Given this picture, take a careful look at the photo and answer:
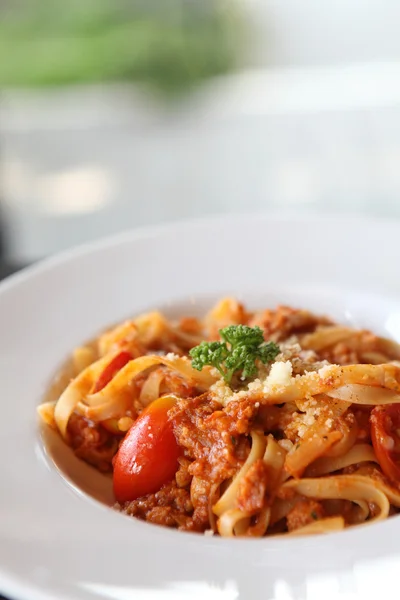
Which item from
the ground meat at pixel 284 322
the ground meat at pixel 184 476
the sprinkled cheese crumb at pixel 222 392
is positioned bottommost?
the ground meat at pixel 184 476

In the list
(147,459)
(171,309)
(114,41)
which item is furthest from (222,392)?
(114,41)

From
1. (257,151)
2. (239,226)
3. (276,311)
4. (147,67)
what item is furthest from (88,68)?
(276,311)

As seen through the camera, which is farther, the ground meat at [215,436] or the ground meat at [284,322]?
the ground meat at [284,322]

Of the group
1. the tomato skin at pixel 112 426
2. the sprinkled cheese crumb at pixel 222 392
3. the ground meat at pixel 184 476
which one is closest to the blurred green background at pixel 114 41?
the tomato skin at pixel 112 426

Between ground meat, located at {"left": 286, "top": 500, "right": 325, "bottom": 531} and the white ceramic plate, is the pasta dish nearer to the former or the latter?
ground meat, located at {"left": 286, "top": 500, "right": 325, "bottom": 531}

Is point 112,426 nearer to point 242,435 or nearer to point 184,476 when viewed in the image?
point 184,476

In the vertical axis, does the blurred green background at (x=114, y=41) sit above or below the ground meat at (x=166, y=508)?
above

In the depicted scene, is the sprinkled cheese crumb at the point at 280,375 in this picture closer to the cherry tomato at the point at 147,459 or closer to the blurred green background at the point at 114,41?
the cherry tomato at the point at 147,459
